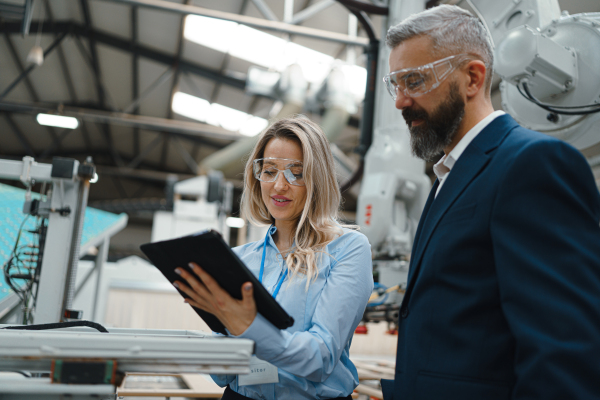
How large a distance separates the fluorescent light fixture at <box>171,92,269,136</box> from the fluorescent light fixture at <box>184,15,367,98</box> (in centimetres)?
217

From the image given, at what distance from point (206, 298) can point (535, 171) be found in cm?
70

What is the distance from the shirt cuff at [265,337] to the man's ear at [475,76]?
0.70 m

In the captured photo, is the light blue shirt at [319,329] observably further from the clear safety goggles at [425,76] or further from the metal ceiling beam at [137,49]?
the metal ceiling beam at [137,49]

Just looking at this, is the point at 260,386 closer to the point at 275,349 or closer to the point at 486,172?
the point at 275,349

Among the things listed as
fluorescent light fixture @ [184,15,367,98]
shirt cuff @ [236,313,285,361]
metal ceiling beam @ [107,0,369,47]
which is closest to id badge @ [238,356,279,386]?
shirt cuff @ [236,313,285,361]

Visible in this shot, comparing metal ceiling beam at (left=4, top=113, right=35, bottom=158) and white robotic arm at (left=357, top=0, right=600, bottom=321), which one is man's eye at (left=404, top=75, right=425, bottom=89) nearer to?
white robotic arm at (left=357, top=0, right=600, bottom=321)

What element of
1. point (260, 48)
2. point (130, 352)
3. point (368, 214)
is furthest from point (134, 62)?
point (130, 352)

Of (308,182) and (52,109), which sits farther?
(52,109)

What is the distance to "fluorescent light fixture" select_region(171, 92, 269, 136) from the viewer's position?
11219mm

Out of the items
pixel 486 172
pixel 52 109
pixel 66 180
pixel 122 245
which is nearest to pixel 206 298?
pixel 486 172

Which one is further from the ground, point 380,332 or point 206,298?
point 206,298

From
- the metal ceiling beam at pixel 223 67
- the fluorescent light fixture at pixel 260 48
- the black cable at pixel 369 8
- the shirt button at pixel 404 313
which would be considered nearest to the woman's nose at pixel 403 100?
the shirt button at pixel 404 313

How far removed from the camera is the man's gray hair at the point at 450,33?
1102mm

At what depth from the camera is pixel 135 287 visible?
18.2 ft
